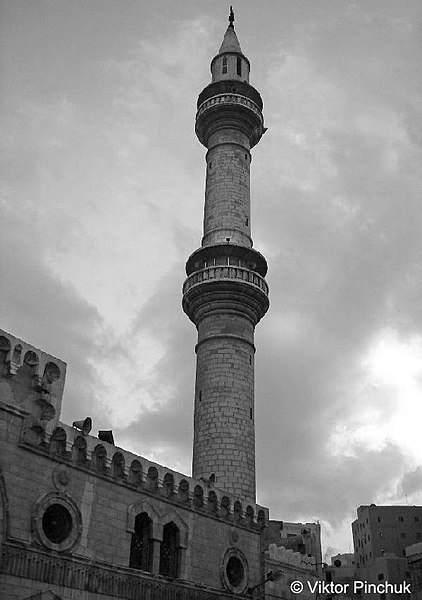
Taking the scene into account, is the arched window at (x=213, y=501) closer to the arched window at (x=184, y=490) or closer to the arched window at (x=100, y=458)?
the arched window at (x=184, y=490)

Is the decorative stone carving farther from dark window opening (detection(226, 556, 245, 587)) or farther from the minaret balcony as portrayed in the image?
the minaret balcony

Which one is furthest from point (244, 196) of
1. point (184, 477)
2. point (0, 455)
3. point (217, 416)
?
point (0, 455)

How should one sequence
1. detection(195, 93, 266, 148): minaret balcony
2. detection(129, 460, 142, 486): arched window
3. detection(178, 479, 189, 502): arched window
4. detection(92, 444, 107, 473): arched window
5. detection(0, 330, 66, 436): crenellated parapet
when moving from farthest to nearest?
detection(195, 93, 266, 148): minaret balcony
detection(178, 479, 189, 502): arched window
detection(129, 460, 142, 486): arched window
detection(92, 444, 107, 473): arched window
detection(0, 330, 66, 436): crenellated parapet

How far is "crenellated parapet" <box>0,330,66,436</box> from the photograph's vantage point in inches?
748

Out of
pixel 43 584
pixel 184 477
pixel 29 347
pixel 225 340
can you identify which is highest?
pixel 225 340

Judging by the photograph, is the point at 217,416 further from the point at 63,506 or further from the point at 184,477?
the point at 63,506

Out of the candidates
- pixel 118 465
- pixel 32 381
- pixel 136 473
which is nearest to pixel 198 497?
pixel 136 473

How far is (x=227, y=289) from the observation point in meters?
33.7

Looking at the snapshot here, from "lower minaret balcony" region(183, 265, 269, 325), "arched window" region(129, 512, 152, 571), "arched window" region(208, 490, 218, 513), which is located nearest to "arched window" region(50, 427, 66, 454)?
"arched window" region(129, 512, 152, 571)

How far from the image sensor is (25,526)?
18016mm

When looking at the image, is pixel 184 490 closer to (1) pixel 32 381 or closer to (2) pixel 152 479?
(2) pixel 152 479

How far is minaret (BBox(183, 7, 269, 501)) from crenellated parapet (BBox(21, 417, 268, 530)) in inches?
116

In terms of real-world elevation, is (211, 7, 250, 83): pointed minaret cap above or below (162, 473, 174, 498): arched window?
above

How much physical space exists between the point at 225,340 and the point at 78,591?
15834 mm
